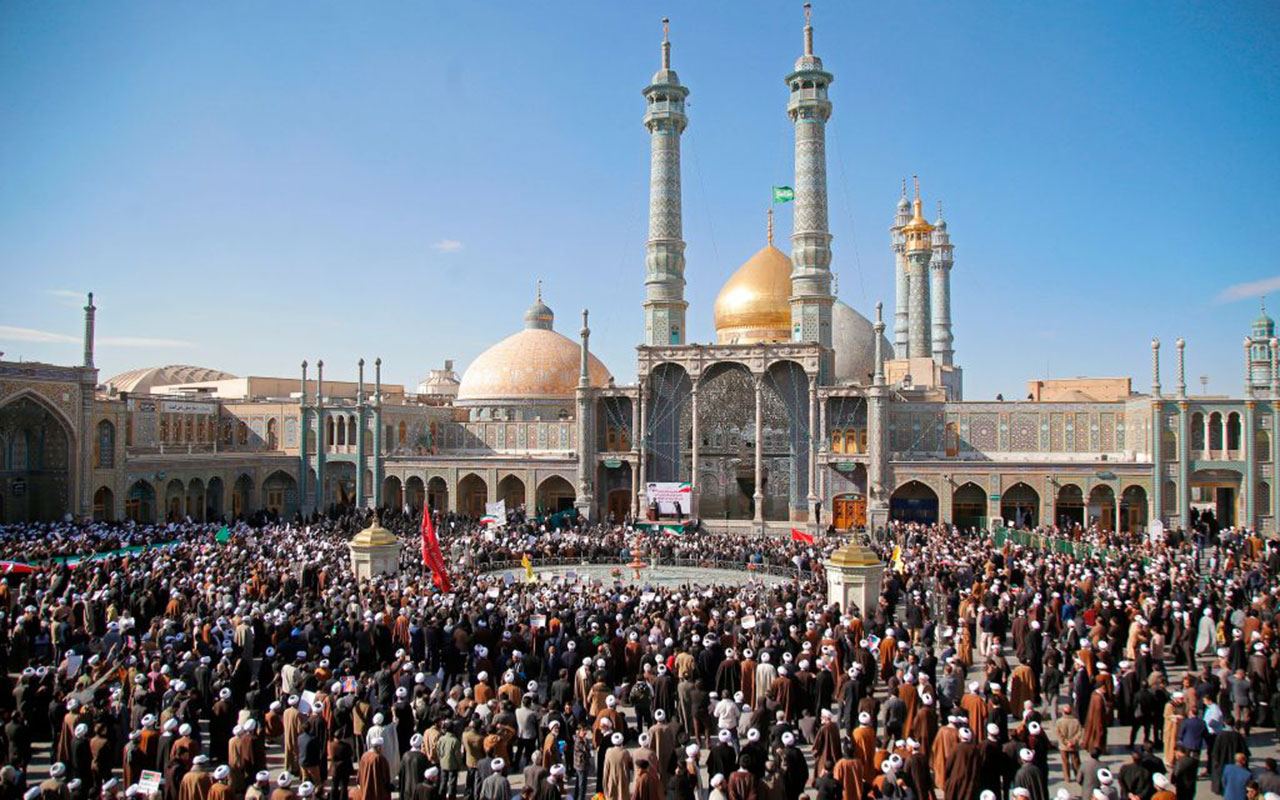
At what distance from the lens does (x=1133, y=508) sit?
35.7 metres

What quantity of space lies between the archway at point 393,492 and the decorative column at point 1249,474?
34947 millimetres

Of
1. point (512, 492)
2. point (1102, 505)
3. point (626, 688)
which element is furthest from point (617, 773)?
point (512, 492)

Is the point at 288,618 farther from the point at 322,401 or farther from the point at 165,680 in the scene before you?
the point at 322,401

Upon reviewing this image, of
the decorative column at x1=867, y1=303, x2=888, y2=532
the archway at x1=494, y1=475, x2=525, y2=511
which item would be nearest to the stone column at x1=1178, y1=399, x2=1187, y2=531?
the decorative column at x1=867, y1=303, x2=888, y2=532

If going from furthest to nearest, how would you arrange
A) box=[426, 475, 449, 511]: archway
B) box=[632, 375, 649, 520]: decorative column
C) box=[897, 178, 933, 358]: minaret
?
1. box=[897, 178, 933, 358]: minaret
2. box=[426, 475, 449, 511]: archway
3. box=[632, 375, 649, 520]: decorative column

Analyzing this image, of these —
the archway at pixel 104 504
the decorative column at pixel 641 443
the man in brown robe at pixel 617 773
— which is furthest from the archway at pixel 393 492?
the man in brown robe at pixel 617 773

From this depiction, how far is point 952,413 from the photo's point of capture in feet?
126

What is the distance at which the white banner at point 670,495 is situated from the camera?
3656 cm

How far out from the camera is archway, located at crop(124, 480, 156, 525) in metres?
38.9

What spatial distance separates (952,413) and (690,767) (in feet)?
100

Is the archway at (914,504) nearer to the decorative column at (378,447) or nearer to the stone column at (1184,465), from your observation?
the stone column at (1184,465)

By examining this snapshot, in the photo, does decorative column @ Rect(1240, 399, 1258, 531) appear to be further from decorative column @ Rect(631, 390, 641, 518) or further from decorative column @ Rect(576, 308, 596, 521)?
decorative column @ Rect(576, 308, 596, 521)

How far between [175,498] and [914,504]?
31.6m

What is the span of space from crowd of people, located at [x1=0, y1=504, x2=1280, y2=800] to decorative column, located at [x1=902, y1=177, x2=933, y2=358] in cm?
3104
